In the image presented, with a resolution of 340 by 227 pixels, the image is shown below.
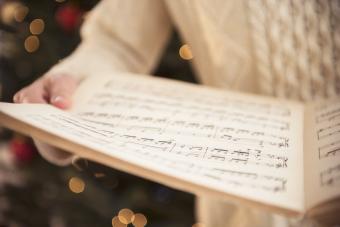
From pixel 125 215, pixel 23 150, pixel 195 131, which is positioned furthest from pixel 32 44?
pixel 195 131

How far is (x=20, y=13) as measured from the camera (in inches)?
40.2

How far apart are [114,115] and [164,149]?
0.28 feet

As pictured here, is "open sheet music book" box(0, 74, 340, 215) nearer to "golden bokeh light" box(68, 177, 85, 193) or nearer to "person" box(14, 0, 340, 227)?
"person" box(14, 0, 340, 227)

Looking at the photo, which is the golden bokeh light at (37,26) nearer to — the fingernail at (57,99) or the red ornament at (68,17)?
the red ornament at (68,17)

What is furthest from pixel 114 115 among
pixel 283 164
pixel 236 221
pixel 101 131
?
pixel 236 221

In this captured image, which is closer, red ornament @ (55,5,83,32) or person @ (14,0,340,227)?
person @ (14,0,340,227)

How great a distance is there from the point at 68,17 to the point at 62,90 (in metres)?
0.73

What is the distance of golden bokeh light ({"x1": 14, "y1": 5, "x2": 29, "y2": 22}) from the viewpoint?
1007 mm

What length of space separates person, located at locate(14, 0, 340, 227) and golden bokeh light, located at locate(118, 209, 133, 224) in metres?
0.60

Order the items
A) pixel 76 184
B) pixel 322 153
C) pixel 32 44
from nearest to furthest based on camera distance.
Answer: pixel 322 153 → pixel 32 44 → pixel 76 184

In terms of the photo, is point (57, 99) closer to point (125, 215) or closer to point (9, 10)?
point (9, 10)

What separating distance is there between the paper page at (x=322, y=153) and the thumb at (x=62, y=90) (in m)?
0.23

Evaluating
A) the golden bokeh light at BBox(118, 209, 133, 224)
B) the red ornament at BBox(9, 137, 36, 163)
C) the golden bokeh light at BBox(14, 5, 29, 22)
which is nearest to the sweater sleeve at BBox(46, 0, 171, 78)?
the golden bokeh light at BBox(14, 5, 29, 22)

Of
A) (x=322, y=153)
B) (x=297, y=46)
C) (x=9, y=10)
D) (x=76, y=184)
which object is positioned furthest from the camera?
(x=76, y=184)
